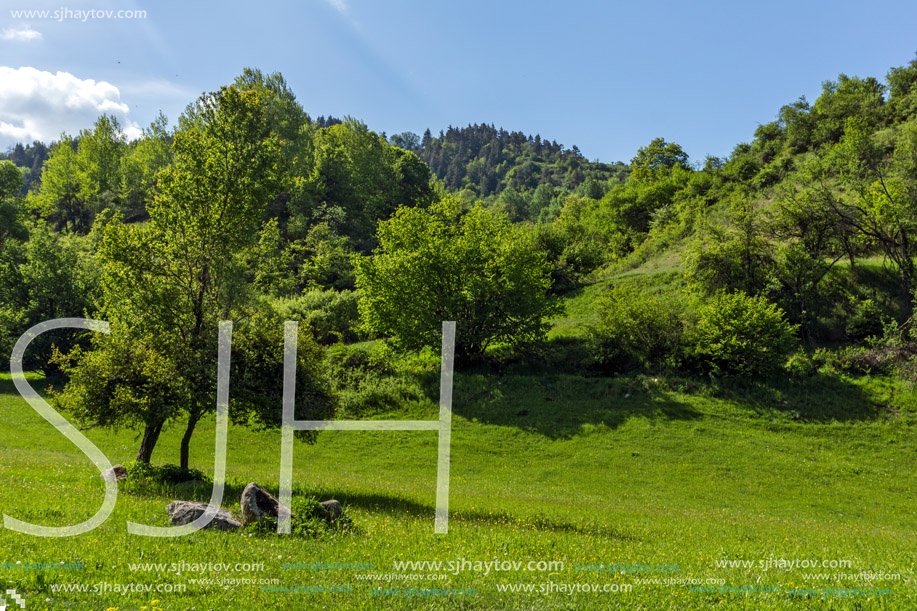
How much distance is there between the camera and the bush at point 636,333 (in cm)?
4141

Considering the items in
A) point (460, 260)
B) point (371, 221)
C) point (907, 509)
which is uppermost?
point (371, 221)

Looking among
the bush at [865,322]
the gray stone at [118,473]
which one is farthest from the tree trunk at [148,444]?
the bush at [865,322]

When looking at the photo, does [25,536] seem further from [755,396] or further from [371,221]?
[371,221]

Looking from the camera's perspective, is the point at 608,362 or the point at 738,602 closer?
the point at 738,602

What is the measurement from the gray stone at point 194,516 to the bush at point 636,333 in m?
35.1

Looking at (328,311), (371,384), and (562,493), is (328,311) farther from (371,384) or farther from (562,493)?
(562,493)

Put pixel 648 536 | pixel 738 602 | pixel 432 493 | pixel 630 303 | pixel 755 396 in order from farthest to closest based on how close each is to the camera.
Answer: pixel 630 303 < pixel 755 396 < pixel 432 493 < pixel 648 536 < pixel 738 602

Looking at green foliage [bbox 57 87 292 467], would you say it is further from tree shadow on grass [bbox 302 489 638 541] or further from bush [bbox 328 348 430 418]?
bush [bbox 328 348 430 418]

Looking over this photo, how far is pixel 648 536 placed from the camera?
15.2 meters

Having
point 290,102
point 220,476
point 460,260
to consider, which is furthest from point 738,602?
point 290,102

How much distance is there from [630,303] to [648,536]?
97.7 feet

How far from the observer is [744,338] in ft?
124

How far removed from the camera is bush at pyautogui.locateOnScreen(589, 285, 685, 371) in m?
41.4

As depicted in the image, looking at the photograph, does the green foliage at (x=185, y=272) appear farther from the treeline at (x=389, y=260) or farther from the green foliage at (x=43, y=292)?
the green foliage at (x=43, y=292)
